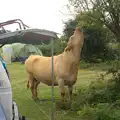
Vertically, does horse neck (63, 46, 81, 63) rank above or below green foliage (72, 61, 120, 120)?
above

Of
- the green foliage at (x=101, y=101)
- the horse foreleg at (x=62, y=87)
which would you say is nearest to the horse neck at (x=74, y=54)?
the horse foreleg at (x=62, y=87)

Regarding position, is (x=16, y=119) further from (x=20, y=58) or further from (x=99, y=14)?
(x=20, y=58)

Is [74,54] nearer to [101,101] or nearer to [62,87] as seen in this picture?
[62,87]

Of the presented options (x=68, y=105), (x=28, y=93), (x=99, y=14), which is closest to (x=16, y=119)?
(x=68, y=105)

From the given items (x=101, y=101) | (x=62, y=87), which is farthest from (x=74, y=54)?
(x=101, y=101)

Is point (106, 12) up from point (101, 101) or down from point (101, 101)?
up

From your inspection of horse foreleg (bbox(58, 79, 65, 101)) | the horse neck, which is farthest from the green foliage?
the horse neck

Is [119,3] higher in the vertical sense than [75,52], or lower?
higher

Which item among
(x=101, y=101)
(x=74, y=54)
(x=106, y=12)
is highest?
(x=106, y=12)

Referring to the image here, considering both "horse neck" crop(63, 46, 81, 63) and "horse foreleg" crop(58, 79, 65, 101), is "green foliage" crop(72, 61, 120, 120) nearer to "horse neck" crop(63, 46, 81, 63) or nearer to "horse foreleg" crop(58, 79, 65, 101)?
"horse foreleg" crop(58, 79, 65, 101)

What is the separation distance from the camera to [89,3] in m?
10.4

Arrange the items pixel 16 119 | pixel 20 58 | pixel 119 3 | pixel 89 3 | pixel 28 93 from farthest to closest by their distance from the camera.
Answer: pixel 20 58, pixel 28 93, pixel 89 3, pixel 119 3, pixel 16 119

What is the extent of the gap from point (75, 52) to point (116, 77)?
57.6 inches

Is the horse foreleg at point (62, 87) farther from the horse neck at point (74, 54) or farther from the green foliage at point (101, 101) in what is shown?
the horse neck at point (74, 54)
